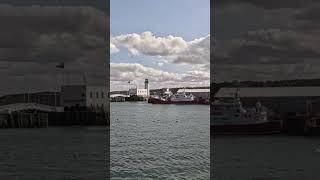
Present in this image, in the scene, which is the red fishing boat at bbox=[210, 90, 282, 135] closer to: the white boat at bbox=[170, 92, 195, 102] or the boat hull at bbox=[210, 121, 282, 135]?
Result: the boat hull at bbox=[210, 121, 282, 135]

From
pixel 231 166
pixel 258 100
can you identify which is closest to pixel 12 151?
pixel 231 166

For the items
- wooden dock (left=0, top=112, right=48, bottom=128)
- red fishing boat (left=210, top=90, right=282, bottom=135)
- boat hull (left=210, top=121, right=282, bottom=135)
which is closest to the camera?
boat hull (left=210, top=121, right=282, bottom=135)

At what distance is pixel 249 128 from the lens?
6359cm

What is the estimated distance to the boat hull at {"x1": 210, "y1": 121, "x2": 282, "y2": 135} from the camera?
204ft

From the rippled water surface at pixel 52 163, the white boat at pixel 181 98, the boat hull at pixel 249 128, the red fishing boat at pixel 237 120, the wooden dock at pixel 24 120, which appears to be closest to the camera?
the rippled water surface at pixel 52 163

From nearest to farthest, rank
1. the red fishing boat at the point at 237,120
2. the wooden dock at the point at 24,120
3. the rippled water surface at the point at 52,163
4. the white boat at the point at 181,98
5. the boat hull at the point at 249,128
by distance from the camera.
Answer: the rippled water surface at the point at 52,163
the boat hull at the point at 249,128
the red fishing boat at the point at 237,120
the wooden dock at the point at 24,120
the white boat at the point at 181,98

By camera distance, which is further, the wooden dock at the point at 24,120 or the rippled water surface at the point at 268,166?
the wooden dock at the point at 24,120

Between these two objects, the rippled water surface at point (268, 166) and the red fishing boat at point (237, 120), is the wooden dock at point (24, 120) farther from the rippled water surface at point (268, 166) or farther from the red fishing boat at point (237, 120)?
the rippled water surface at point (268, 166)

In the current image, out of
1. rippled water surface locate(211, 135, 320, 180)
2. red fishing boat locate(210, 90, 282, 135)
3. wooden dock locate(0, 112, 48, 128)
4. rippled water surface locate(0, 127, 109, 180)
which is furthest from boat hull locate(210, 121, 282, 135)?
wooden dock locate(0, 112, 48, 128)

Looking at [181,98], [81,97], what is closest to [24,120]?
[81,97]

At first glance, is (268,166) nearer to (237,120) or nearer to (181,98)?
(237,120)

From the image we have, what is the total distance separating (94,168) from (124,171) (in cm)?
302

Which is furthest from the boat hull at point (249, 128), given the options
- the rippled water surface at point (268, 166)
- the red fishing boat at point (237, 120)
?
the rippled water surface at point (268, 166)

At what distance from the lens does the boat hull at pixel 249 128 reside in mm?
62281
